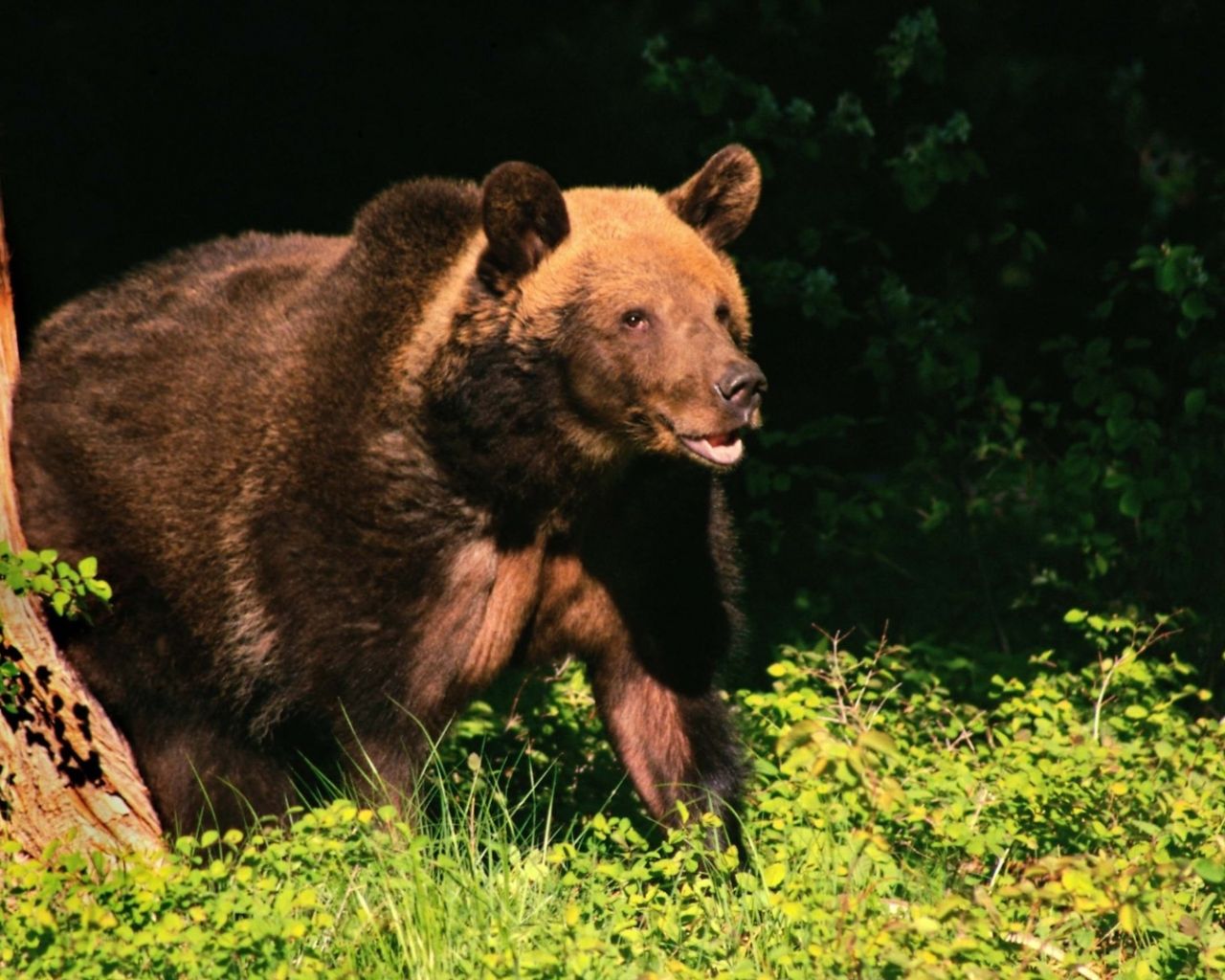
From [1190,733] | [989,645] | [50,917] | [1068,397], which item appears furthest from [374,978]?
[1068,397]

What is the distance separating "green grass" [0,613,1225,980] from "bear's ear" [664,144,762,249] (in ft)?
5.06

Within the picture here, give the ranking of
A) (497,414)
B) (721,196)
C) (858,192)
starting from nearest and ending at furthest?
(497,414) < (721,196) < (858,192)

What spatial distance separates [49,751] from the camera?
5.33 meters


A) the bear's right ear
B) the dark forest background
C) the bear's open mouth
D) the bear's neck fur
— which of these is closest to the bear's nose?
the bear's open mouth

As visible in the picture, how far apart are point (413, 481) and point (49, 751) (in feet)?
4.58

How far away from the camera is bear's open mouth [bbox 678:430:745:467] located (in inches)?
205

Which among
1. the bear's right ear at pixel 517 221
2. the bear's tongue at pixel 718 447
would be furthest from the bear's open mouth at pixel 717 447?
the bear's right ear at pixel 517 221

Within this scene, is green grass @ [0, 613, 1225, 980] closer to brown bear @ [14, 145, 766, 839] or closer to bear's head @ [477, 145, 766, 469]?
brown bear @ [14, 145, 766, 839]

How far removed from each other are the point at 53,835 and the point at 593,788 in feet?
6.63

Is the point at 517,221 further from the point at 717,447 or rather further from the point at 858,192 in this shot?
the point at 858,192

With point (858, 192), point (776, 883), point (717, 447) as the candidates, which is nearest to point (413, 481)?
point (717, 447)

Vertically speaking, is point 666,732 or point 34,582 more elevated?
point 34,582

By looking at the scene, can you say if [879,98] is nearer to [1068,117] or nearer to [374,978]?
[1068,117]

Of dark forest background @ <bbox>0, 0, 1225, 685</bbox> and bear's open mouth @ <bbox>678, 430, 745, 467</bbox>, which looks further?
dark forest background @ <bbox>0, 0, 1225, 685</bbox>
